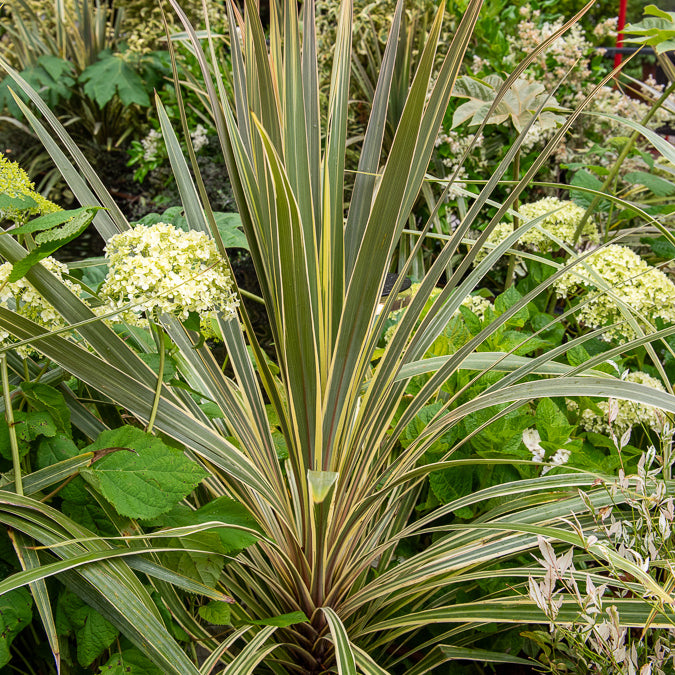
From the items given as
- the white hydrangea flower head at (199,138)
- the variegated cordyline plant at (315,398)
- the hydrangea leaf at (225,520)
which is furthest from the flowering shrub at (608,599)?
the white hydrangea flower head at (199,138)

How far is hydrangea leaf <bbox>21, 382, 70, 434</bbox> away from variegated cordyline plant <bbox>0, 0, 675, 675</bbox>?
0.19 feet

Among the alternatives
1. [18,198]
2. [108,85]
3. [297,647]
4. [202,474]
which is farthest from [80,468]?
[108,85]

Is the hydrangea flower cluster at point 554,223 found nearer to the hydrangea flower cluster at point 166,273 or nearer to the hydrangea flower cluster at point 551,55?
the hydrangea flower cluster at point 551,55

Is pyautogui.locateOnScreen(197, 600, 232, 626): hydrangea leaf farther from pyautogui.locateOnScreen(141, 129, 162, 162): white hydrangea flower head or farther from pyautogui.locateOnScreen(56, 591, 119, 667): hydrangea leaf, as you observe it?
pyautogui.locateOnScreen(141, 129, 162, 162): white hydrangea flower head

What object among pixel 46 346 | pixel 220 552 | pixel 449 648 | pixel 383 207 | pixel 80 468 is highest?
pixel 383 207

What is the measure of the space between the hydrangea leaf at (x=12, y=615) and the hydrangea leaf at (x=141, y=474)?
0.14m

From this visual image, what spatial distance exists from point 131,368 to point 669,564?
67 centimetres

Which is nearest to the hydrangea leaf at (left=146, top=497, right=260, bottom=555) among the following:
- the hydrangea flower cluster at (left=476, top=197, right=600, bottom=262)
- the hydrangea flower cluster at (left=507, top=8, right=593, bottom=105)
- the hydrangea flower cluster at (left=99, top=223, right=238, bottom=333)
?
the hydrangea flower cluster at (left=99, top=223, right=238, bottom=333)

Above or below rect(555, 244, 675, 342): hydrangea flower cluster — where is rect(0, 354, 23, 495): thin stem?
above

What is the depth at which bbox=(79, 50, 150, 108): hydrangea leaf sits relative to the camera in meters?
3.11

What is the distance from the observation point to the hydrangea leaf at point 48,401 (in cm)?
73

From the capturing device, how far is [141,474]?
673 mm

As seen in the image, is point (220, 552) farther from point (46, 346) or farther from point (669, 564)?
point (669, 564)

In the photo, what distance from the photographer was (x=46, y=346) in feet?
2.23
